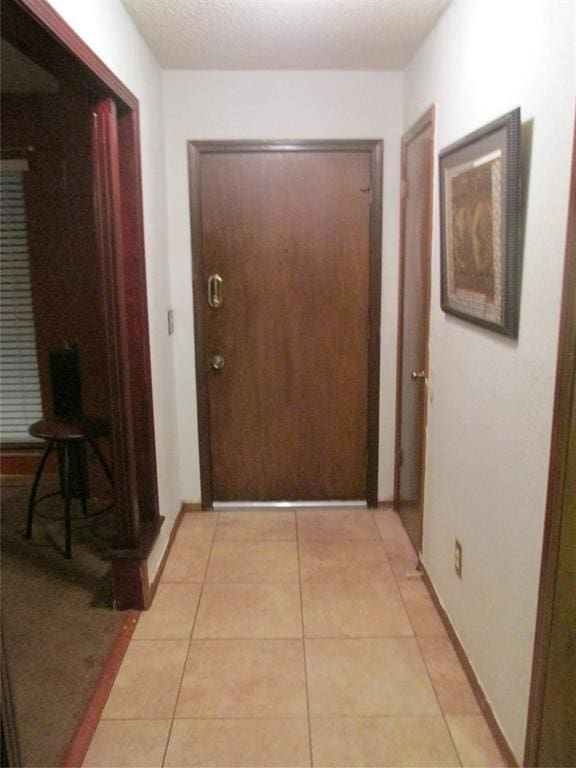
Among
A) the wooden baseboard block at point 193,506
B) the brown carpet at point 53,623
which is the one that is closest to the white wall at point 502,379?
the brown carpet at point 53,623

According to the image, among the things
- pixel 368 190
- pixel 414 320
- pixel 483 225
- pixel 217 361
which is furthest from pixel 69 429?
pixel 483 225

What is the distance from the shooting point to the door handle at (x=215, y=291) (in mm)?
3145

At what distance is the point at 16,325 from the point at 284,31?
2.34 metres

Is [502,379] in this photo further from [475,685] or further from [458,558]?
[475,685]

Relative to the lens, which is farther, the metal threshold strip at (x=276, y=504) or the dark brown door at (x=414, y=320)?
the metal threshold strip at (x=276, y=504)

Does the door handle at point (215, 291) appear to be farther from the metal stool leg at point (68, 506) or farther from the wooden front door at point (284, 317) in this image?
the metal stool leg at point (68, 506)

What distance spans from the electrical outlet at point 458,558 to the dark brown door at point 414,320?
528 mm

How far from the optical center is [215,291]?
3156 mm

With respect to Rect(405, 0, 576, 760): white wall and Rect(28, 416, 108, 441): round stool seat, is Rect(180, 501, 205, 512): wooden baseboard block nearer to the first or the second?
Rect(28, 416, 108, 441): round stool seat

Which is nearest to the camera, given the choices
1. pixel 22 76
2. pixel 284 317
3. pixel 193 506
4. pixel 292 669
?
pixel 292 669

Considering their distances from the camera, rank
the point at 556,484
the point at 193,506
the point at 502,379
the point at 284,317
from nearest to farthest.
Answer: the point at 556,484
the point at 502,379
the point at 284,317
the point at 193,506

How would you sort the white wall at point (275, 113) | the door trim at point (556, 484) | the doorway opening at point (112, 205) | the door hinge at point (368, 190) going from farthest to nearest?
1. the door hinge at point (368, 190)
2. the white wall at point (275, 113)
3. the doorway opening at point (112, 205)
4. the door trim at point (556, 484)

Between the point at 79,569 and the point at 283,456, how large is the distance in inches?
47.8

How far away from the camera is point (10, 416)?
12.4 ft
